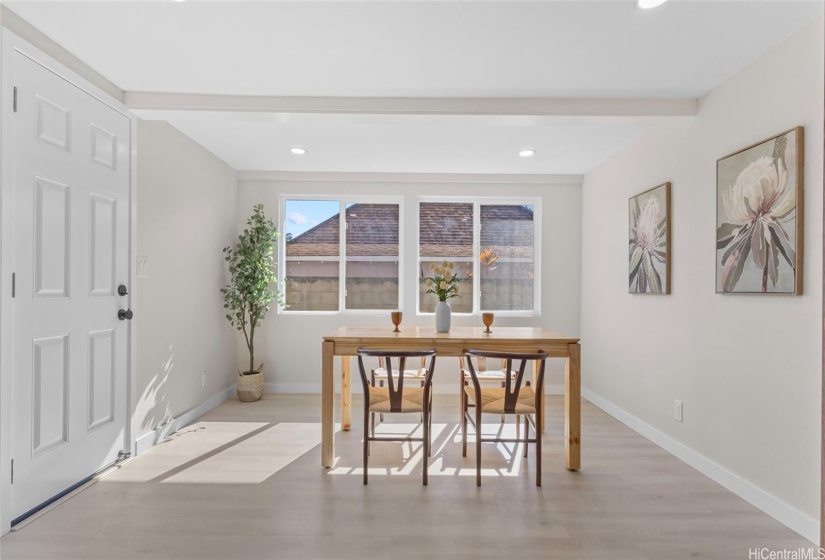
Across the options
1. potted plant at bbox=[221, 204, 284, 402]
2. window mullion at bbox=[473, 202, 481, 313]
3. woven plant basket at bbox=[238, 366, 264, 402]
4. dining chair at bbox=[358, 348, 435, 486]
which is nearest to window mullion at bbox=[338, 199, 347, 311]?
potted plant at bbox=[221, 204, 284, 402]

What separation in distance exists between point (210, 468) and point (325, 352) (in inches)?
41.8

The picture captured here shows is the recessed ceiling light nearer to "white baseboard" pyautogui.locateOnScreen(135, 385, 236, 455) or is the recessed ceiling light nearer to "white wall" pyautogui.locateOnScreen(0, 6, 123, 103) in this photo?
"white wall" pyautogui.locateOnScreen(0, 6, 123, 103)

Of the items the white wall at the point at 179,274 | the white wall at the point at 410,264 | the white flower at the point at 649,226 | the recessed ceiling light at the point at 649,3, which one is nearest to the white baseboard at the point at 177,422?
the white wall at the point at 179,274

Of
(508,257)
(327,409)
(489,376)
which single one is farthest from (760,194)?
(508,257)

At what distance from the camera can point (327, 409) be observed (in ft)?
9.29

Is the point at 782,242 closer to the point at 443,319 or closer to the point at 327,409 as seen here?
the point at 443,319

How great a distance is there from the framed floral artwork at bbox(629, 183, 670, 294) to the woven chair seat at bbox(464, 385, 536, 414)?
1.36m

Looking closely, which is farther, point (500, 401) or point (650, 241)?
point (650, 241)

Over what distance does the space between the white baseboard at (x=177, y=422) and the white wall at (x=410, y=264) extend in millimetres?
581

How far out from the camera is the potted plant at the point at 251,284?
434cm

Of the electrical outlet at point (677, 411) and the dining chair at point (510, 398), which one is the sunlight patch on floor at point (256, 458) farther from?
the electrical outlet at point (677, 411)

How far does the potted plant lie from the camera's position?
434 centimetres

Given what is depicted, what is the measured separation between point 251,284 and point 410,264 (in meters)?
1.76

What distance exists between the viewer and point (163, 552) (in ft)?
6.39
